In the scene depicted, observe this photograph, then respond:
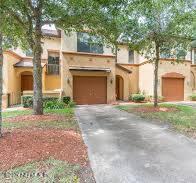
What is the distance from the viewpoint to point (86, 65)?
18672 mm

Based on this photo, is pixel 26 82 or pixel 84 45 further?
pixel 26 82

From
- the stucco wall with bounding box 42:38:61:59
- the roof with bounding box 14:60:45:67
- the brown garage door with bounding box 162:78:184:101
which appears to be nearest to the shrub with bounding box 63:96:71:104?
the roof with bounding box 14:60:45:67

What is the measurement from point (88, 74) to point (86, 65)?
875 millimetres

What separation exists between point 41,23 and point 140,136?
27.5 ft

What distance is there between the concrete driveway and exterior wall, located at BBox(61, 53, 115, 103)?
946cm

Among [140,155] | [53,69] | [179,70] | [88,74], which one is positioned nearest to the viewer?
Answer: [140,155]

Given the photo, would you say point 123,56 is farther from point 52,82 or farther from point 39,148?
point 39,148

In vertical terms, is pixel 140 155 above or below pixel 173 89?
below

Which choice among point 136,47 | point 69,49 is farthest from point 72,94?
point 136,47

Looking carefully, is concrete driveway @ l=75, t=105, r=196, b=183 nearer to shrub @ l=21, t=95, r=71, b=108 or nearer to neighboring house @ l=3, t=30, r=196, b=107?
neighboring house @ l=3, t=30, r=196, b=107

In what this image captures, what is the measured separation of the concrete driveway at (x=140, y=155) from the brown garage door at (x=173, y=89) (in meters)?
14.2

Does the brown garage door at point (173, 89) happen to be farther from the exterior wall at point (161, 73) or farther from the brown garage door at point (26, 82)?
the brown garage door at point (26, 82)

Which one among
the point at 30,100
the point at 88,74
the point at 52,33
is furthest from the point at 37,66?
the point at 52,33

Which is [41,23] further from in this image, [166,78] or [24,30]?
[166,78]
